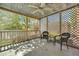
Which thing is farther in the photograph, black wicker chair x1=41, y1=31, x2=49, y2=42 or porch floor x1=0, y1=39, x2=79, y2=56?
black wicker chair x1=41, y1=31, x2=49, y2=42

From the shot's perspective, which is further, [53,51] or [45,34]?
[45,34]

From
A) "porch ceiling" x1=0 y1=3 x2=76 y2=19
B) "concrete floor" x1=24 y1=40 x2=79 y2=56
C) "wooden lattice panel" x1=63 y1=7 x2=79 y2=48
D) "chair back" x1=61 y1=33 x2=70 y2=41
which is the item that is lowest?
"concrete floor" x1=24 y1=40 x2=79 y2=56

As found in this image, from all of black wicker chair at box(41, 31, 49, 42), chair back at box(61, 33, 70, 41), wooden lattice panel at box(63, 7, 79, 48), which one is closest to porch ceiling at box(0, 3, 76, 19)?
wooden lattice panel at box(63, 7, 79, 48)

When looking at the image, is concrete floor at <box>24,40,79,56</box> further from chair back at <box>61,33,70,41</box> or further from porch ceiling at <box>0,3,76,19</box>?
porch ceiling at <box>0,3,76,19</box>

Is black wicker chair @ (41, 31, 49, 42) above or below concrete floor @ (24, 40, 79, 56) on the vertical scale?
above

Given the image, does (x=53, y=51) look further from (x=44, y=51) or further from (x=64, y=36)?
(x=64, y=36)

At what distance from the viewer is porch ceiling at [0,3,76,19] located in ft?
12.0

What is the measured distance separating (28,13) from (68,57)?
1372 millimetres

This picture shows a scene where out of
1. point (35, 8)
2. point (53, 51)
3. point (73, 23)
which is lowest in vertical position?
point (53, 51)

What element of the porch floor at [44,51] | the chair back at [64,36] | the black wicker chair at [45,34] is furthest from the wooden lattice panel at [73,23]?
the black wicker chair at [45,34]

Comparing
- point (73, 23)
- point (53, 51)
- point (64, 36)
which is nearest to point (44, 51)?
point (53, 51)

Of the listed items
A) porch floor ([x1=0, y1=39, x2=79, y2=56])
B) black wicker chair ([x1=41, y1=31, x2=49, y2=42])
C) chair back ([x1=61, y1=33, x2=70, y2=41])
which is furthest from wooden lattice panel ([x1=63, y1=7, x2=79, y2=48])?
black wicker chair ([x1=41, y1=31, x2=49, y2=42])

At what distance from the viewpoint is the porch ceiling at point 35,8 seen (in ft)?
12.0

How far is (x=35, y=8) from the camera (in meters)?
3.76
